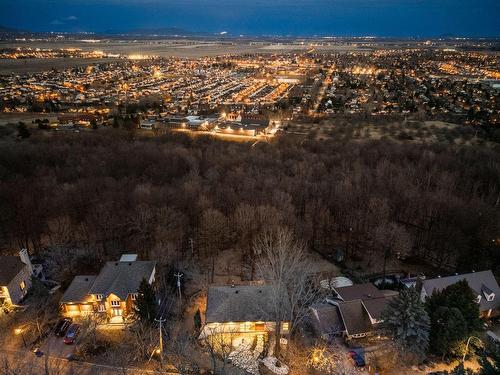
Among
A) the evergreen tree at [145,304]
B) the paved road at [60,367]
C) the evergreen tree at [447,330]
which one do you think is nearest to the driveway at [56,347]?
the paved road at [60,367]

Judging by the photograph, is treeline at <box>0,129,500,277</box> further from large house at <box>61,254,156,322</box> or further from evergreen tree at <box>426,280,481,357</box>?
evergreen tree at <box>426,280,481,357</box>

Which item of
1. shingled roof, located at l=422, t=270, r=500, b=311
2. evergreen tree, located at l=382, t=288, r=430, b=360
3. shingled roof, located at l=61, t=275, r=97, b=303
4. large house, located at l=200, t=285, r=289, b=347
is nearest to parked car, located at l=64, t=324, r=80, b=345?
shingled roof, located at l=61, t=275, r=97, b=303

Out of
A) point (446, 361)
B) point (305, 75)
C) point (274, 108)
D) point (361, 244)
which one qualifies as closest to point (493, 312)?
point (446, 361)

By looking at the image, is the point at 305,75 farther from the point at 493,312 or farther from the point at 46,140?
the point at 493,312

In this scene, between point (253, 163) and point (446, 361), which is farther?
point (253, 163)

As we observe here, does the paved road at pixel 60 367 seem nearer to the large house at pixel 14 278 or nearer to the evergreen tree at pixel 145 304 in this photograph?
the evergreen tree at pixel 145 304

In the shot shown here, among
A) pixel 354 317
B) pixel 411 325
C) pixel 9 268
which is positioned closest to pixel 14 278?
pixel 9 268

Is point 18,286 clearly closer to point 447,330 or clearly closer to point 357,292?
point 357,292
